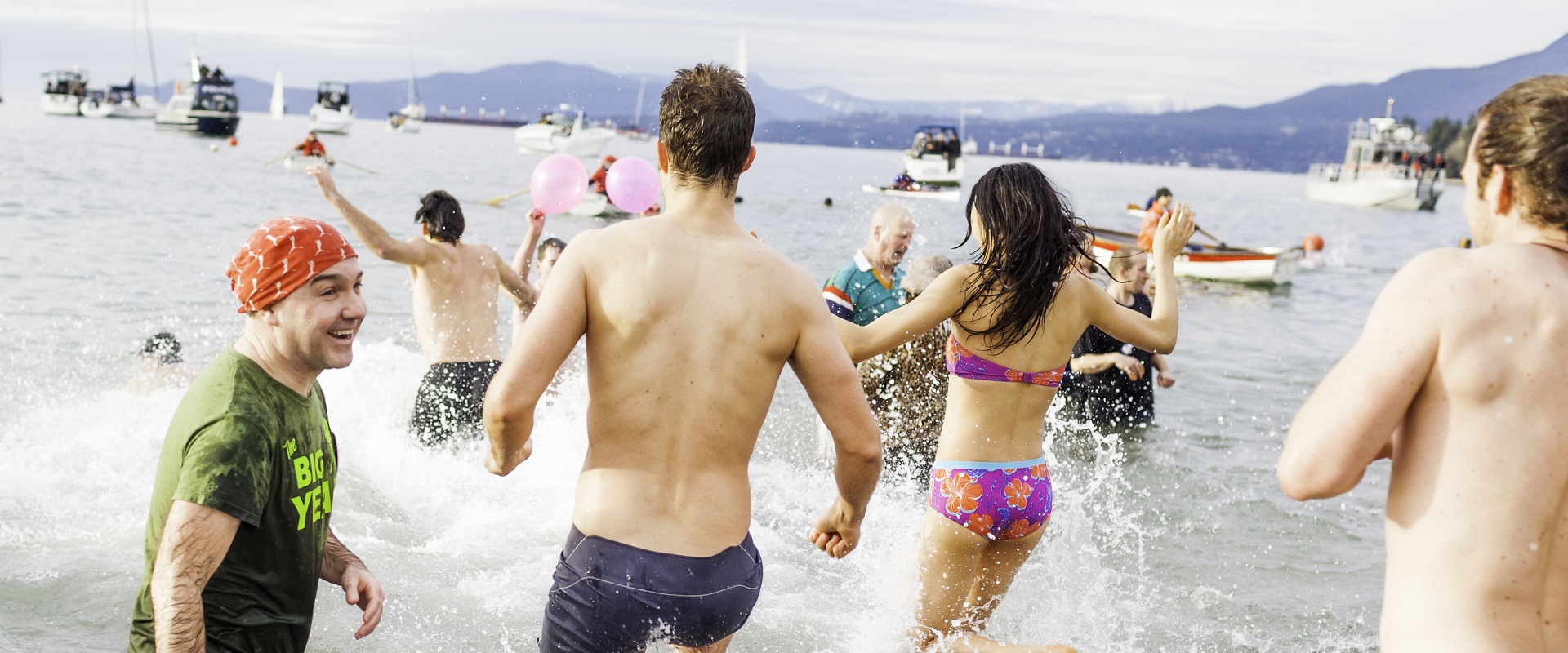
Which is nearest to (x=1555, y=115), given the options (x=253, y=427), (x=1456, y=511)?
(x=1456, y=511)

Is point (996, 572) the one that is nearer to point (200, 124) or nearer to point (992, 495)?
point (992, 495)

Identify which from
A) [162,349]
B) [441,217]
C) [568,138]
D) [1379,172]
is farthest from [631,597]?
[1379,172]

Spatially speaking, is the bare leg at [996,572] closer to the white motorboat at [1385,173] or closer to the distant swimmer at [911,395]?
the distant swimmer at [911,395]

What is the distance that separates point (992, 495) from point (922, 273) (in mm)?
1978

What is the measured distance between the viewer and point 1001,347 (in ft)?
11.9

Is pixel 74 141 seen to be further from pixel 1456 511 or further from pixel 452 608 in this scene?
pixel 1456 511

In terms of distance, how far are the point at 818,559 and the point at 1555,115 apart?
15.7 ft

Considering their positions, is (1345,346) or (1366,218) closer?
(1345,346)

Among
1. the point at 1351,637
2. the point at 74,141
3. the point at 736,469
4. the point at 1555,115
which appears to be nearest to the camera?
the point at 1555,115

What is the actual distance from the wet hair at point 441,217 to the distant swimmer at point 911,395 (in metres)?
2.72

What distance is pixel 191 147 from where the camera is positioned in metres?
53.3

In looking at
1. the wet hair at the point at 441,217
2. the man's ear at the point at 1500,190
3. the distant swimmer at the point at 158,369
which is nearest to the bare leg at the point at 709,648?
the man's ear at the point at 1500,190

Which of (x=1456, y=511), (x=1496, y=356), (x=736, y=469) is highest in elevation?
(x=1496, y=356)

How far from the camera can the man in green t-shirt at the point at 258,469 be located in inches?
86.4
